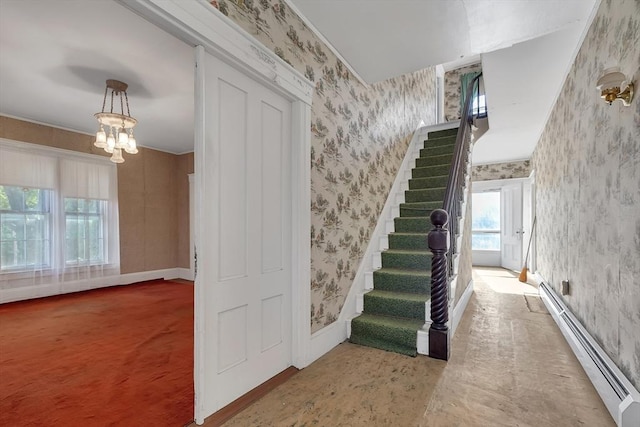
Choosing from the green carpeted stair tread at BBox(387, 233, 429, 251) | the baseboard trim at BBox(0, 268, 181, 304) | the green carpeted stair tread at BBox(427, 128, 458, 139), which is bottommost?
the baseboard trim at BBox(0, 268, 181, 304)

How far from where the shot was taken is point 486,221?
7148 millimetres

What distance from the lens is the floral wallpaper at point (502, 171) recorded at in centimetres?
641

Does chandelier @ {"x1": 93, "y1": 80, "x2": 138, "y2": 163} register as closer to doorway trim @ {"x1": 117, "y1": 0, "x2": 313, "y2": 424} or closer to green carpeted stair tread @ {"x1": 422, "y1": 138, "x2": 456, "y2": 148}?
doorway trim @ {"x1": 117, "y1": 0, "x2": 313, "y2": 424}

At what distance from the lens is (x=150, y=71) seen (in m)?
2.94

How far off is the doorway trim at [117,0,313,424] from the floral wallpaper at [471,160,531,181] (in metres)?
6.12

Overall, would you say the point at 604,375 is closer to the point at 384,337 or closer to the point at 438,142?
the point at 384,337

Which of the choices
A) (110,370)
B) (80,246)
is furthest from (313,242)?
(80,246)

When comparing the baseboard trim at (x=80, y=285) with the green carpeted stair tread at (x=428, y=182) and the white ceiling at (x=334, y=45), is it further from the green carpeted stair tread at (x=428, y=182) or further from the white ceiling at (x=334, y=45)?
the green carpeted stair tread at (x=428, y=182)

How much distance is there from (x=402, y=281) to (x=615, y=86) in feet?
6.56

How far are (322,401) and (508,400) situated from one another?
1065 mm

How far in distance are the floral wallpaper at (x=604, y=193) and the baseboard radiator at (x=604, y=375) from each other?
0.05 meters

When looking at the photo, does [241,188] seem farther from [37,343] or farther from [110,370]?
[37,343]

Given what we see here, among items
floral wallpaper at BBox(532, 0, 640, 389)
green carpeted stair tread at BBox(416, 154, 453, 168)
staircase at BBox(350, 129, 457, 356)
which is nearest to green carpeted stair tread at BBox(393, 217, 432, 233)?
staircase at BBox(350, 129, 457, 356)

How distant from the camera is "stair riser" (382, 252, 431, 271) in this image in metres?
Result: 2.96
